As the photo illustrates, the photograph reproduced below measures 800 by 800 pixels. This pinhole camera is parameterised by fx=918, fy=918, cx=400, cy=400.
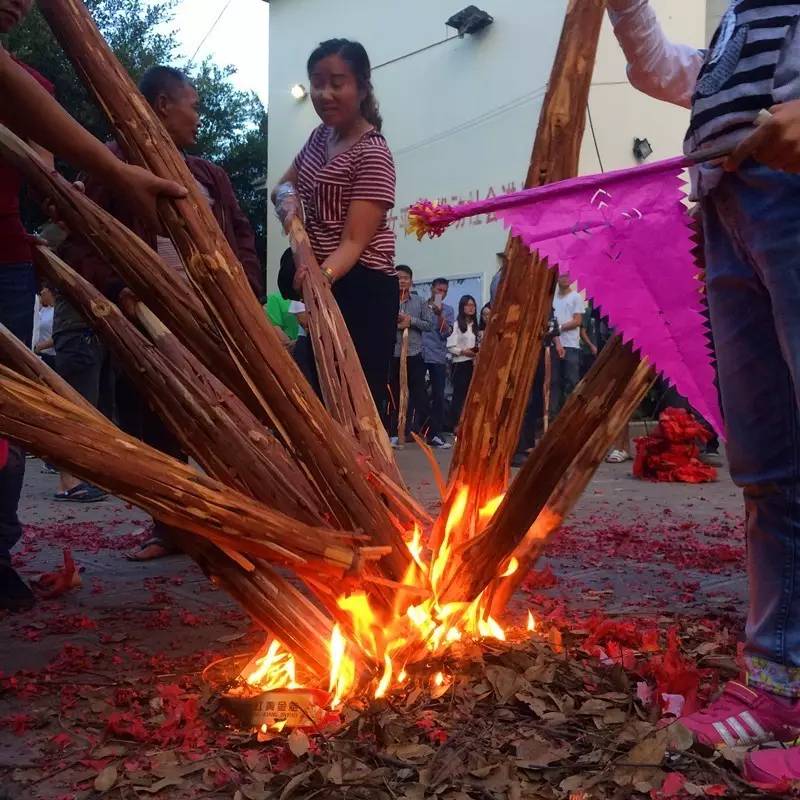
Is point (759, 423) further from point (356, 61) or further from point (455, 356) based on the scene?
point (455, 356)

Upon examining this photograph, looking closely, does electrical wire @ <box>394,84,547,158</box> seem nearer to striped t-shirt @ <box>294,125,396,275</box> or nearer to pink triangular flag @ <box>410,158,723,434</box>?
striped t-shirt @ <box>294,125,396,275</box>

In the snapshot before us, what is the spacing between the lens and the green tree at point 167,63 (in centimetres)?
1368

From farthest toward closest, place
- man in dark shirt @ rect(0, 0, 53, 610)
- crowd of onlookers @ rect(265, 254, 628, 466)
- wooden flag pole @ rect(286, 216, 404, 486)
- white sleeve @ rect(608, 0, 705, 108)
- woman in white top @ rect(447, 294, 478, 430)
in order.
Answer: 1. woman in white top @ rect(447, 294, 478, 430)
2. crowd of onlookers @ rect(265, 254, 628, 466)
3. man in dark shirt @ rect(0, 0, 53, 610)
4. wooden flag pole @ rect(286, 216, 404, 486)
5. white sleeve @ rect(608, 0, 705, 108)

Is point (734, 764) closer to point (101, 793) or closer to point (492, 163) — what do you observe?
point (101, 793)

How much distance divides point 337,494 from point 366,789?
2.18ft

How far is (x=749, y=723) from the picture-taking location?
1.71m

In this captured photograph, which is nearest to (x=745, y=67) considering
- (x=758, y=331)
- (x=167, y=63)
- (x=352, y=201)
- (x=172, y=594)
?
(x=758, y=331)

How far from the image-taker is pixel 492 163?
1405 cm

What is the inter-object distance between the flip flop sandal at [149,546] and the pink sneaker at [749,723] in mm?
2381

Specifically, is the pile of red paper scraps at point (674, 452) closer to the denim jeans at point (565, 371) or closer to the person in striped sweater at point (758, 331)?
the denim jeans at point (565, 371)

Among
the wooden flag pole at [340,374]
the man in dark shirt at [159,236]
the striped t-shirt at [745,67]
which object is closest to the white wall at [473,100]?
the man in dark shirt at [159,236]

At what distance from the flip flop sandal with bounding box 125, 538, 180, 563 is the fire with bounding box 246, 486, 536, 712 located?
1.62 metres

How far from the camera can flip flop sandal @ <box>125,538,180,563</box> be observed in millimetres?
3561

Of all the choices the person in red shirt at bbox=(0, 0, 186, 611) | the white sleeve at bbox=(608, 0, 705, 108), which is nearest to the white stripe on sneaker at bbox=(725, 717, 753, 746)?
the white sleeve at bbox=(608, 0, 705, 108)
